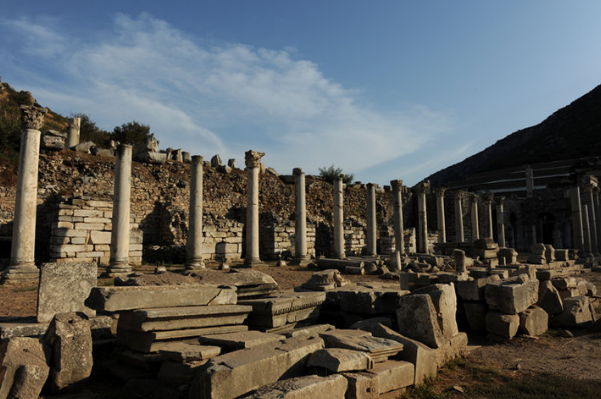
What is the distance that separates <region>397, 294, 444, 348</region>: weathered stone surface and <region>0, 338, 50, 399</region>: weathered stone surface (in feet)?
16.1

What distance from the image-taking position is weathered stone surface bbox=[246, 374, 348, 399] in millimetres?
3860

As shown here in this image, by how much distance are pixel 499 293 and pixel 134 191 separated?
721 inches

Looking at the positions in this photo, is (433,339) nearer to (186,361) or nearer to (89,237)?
(186,361)

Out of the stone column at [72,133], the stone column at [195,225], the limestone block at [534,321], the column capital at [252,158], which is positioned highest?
the stone column at [72,133]

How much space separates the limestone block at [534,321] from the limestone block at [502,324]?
12 centimetres

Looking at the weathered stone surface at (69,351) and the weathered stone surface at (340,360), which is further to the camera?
the weathered stone surface at (69,351)

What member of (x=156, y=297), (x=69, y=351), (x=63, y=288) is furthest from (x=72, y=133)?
(x=69, y=351)

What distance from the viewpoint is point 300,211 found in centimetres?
1952

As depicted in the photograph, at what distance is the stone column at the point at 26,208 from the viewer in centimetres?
1229

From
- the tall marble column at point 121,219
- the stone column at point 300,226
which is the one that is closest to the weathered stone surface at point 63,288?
the tall marble column at point 121,219

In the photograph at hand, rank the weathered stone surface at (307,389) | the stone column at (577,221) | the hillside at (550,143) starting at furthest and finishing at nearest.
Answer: the hillside at (550,143), the stone column at (577,221), the weathered stone surface at (307,389)

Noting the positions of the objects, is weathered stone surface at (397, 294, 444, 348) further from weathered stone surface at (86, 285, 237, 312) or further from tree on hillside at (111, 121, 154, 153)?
tree on hillside at (111, 121, 154, 153)

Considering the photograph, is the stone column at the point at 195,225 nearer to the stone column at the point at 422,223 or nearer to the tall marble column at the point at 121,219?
the tall marble column at the point at 121,219

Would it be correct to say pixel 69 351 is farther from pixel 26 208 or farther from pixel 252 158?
pixel 252 158
